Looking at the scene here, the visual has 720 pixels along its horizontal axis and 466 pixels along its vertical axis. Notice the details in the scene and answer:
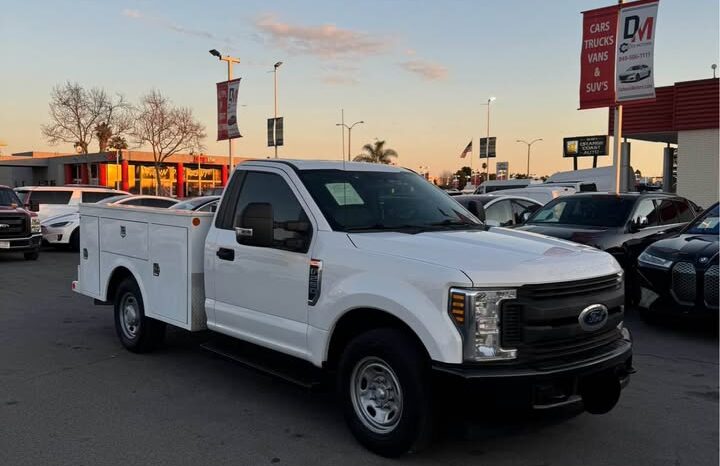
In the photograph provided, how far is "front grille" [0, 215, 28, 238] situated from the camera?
14578 millimetres

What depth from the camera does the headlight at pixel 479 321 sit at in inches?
143

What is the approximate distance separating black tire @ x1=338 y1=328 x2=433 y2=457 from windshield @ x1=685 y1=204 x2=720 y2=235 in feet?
19.9

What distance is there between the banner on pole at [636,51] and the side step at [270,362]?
12.0 metres

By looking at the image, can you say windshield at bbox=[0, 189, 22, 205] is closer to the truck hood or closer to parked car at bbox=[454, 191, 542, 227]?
parked car at bbox=[454, 191, 542, 227]

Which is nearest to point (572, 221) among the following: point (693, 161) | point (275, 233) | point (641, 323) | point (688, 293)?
point (641, 323)

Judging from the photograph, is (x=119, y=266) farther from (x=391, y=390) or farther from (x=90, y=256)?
(x=391, y=390)

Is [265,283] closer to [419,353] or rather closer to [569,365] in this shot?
[419,353]

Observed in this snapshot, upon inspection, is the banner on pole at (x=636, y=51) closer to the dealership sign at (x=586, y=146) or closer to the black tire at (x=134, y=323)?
the black tire at (x=134, y=323)

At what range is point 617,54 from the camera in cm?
1427

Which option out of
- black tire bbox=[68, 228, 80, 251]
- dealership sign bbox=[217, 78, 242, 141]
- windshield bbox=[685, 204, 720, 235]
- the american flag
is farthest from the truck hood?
the american flag

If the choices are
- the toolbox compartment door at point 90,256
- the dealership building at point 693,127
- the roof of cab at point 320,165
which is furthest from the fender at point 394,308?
the dealership building at point 693,127

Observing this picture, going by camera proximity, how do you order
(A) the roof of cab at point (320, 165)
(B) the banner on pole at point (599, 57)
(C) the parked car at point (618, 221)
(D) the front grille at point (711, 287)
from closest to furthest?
1. (A) the roof of cab at point (320, 165)
2. (D) the front grille at point (711, 287)
3. (C) the parked car at point (618, 221)
4. (B) the banner on pole at point (599, 57)

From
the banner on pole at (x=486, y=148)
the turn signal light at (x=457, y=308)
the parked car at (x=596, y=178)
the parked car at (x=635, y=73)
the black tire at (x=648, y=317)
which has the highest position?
the banner on pole at (x=486, y=148)

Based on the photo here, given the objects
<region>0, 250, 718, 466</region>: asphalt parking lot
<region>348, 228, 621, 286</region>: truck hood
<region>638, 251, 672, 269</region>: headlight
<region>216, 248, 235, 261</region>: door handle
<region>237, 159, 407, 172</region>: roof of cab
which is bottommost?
<region>0, 250, 718, 466</region>: asphalt parking lot
